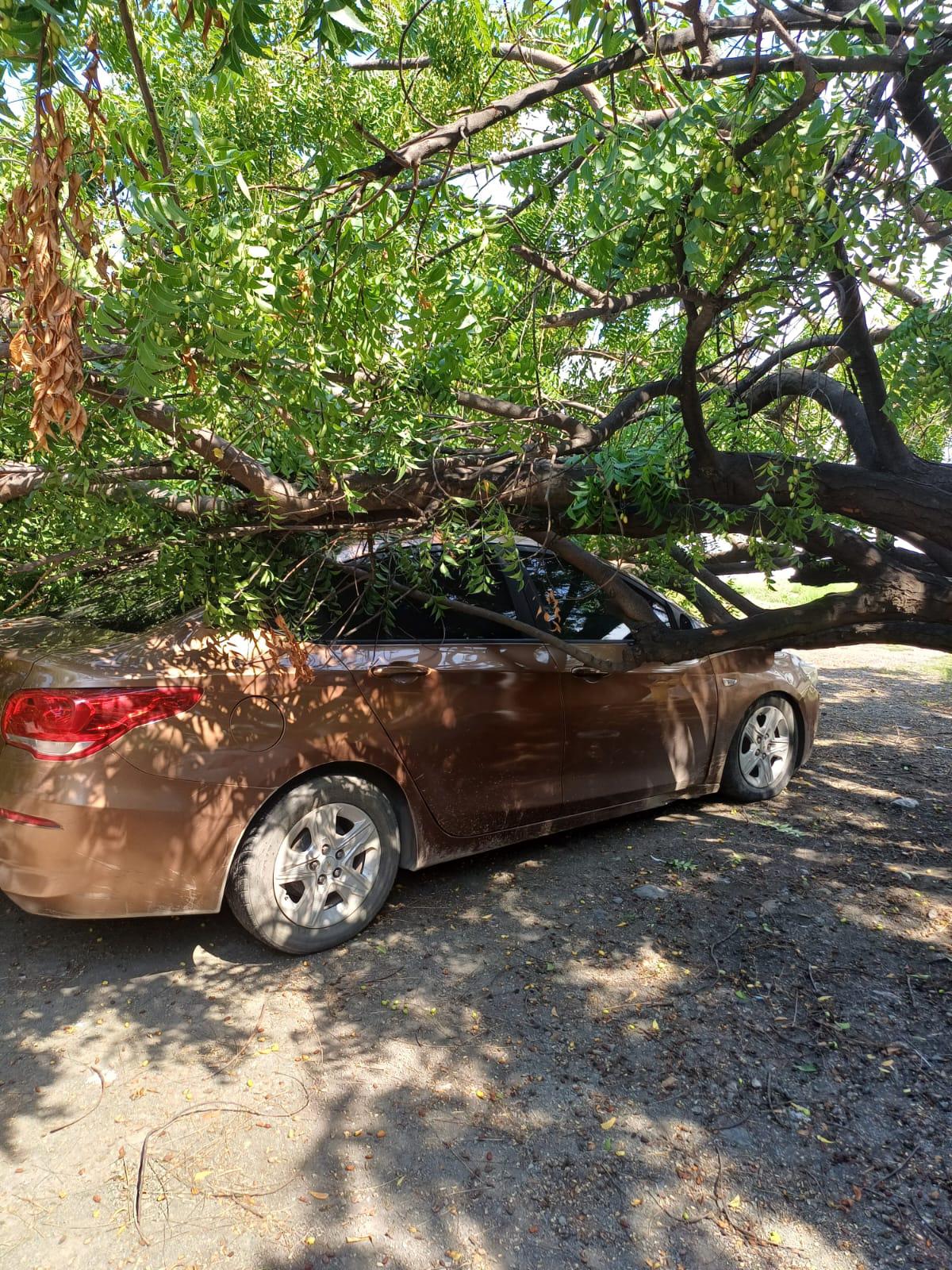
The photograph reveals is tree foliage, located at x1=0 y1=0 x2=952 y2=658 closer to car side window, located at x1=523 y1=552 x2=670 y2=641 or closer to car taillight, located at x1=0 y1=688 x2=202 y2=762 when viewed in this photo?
car side window, located at x1=523 y1=552 x2=670 y2=641

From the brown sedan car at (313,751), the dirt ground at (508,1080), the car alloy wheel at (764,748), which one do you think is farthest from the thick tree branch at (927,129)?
the car alloy wheel at (764,748)

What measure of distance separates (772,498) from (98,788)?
292 cm

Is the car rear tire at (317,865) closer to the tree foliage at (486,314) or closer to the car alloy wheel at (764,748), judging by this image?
the tree foliage at (486,314)

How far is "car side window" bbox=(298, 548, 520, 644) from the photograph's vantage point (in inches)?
154

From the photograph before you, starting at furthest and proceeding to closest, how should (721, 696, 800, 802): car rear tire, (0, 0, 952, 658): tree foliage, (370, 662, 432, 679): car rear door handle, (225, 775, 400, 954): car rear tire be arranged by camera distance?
(721, 696, 800, 802): car rear tire < (370, 662, 432, 679): car rear door handle < (225, 775, 400, 954): car rear tire < (0, 0, 952, 658): tree foliage

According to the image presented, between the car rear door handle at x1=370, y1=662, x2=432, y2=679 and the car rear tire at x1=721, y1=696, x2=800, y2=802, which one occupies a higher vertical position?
the car rear door handle at x1=370, y1=662, x2=432, y2=679

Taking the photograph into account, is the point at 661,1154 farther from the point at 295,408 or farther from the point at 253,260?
the point at 253,260

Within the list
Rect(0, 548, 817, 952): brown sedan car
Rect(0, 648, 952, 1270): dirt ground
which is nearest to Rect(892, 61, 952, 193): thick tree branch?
Rect(0, 548, 817, 952): brown sedan car

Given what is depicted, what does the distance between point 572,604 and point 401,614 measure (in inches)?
45.9

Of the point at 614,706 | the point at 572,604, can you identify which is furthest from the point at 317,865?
the point at 572,604

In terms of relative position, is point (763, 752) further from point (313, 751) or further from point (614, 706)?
point (313, 751)

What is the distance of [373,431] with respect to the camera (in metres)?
3.22

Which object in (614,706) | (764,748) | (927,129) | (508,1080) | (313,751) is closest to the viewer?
(508,1080)

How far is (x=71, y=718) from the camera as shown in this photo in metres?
3.20
